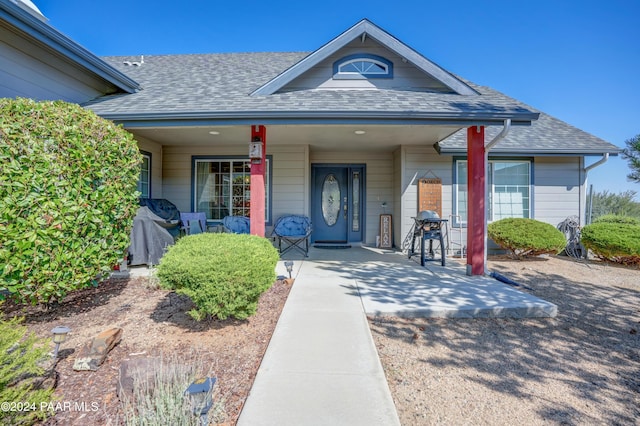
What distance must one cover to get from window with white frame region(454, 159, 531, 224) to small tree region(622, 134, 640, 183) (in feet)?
8.50

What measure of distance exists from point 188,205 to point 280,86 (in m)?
3.89

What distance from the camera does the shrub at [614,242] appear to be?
6133mm

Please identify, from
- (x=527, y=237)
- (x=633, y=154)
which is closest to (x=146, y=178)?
(x=527, y=237)

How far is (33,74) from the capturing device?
4.64 m

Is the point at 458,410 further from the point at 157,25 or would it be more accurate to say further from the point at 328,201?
the point at 157,25

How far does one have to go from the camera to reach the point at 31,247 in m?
2.84

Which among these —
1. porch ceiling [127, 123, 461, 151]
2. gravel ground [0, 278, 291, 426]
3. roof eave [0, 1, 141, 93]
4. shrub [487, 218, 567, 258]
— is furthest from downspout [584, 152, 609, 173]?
roof eave [0, 1, 141, 93]

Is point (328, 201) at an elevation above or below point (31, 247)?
above

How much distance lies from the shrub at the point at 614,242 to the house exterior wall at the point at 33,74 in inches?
408

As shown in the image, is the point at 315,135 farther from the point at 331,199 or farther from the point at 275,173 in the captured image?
the point at 331,199

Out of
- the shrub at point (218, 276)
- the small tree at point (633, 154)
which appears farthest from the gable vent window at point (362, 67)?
the small tree at point (633, 154)

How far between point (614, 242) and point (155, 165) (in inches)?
396

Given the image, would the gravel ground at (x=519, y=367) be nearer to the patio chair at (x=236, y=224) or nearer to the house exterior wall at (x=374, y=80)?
the patio chair at (x=236, y=224)

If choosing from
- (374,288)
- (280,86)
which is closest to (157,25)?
(280,86)
